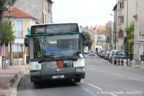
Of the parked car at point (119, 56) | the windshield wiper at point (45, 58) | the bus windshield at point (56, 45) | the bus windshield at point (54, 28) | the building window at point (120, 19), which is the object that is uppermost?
the building window at point (120, 19)

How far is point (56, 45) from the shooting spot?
1639 centimetres

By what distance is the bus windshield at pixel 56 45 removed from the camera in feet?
53.5

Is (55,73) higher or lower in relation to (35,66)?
lower

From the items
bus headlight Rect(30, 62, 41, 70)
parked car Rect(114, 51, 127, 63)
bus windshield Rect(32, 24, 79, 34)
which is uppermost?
bus windshield Rect(32, 24, 79, 34)

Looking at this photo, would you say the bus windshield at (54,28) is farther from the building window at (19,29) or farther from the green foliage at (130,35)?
the green foliage at (130,35)

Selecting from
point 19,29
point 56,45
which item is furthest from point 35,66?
point 19,29

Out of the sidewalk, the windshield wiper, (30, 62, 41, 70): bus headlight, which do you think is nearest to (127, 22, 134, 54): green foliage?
the sidewalk

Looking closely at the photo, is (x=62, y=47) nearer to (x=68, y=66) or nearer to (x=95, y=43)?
(x=68, y=66)

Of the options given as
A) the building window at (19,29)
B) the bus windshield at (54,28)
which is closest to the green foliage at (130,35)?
the building window at (19,29)

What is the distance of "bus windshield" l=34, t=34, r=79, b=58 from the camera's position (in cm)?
1631

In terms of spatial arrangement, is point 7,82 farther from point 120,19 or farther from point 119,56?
point 120,19

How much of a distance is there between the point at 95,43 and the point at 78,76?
6217 inches

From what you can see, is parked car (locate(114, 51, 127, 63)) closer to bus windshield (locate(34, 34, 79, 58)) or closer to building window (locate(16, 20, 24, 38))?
building window (locate(16, 20, 24, 38))

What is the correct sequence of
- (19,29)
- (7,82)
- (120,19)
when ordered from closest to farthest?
1. (7,82)
2. (19,29)
3. (120,19)
